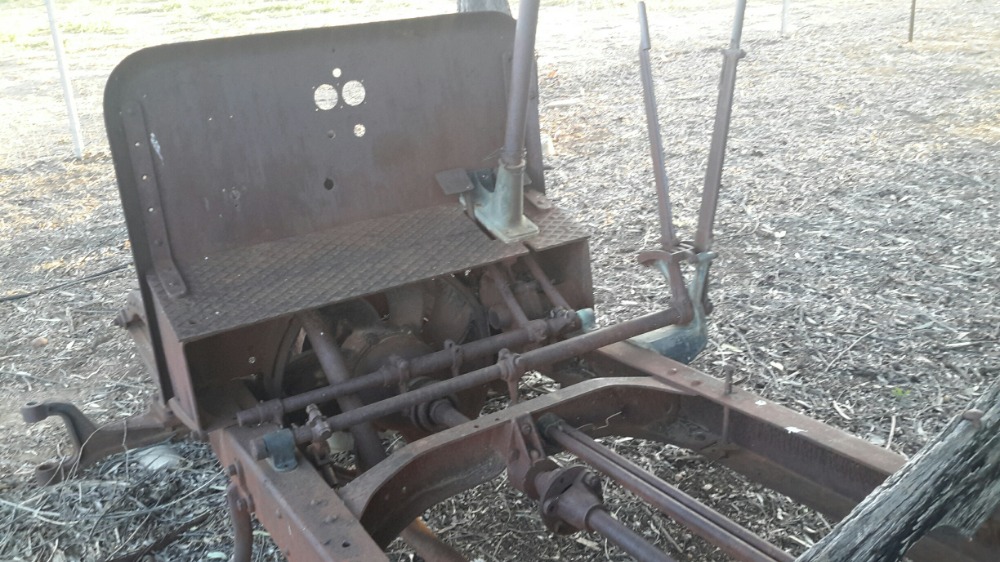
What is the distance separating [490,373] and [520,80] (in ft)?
2.97

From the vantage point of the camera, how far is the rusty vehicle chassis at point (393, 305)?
2.50 meters

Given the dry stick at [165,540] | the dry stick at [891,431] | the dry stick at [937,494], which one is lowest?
the dry stick at [165,540]

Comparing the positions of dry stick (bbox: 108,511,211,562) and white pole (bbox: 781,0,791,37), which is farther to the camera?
white pole (bbox: 781,0,791,37)

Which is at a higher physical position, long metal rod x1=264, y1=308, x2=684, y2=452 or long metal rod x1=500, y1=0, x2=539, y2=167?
long metal rod x1=500, y1=0, x2=539, y2=167

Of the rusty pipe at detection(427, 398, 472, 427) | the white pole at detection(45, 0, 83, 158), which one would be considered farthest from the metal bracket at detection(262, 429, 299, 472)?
the white pole at detection(45, 0, 83, 158)

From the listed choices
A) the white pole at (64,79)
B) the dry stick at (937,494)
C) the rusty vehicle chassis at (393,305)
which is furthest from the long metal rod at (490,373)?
the white pole at (64,79)

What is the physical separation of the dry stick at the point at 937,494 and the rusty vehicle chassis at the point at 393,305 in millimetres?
452

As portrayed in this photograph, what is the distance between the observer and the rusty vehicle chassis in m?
2.50

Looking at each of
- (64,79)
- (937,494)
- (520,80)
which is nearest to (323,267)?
(520,80)

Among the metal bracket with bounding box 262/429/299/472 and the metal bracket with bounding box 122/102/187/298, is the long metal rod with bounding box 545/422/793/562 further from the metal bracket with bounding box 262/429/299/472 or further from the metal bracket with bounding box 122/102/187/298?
the metal bracket with bounding box 122/102/187/298

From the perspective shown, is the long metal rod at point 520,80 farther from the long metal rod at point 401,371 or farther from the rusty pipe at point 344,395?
the rusty pipe at point 344,395

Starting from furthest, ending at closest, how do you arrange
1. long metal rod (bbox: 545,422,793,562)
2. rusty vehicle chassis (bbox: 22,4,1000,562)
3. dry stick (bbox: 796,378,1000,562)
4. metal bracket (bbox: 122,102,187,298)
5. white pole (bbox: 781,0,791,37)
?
white pole (bbox: 781,0,791,37) → metal bracket (bbox: 122,102,187,298) → rusty vehicle chassis (bbox: 22,4,1000,562) → long metal rod (bbox: 545,422,793,562) → dry stick (bbox: 796,378,1000,562)

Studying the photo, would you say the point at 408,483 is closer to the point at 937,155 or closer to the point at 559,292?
the point at 559,292

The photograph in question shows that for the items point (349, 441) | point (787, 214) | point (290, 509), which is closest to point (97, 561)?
point (349, 441)
